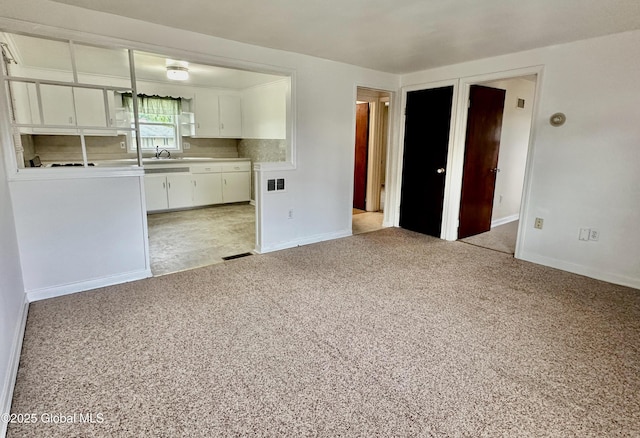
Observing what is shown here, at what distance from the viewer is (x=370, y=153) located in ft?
21.5

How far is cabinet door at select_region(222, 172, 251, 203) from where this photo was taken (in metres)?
6.99

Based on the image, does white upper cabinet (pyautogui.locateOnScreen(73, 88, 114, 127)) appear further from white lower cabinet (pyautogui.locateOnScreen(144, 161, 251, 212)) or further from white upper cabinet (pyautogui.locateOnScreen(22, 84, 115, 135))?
white lower cabinet (pyautogui.locateOnScreen(144, 161, 251, 212))

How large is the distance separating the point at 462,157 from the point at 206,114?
4763mm

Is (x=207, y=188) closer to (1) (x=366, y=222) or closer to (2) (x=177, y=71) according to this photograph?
(2) (x=177, y=71)

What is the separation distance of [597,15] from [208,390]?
380 centimetres

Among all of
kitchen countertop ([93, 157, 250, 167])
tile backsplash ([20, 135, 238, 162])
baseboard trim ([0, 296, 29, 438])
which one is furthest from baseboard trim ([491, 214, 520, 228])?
baseboard trim ([0, 296, 29, 438])

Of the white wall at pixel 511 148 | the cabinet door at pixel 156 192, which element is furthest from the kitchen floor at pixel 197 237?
the white wall at pixel 511 148

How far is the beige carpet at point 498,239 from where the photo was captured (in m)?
4.48

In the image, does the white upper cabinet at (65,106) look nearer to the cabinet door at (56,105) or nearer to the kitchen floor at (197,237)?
the cabinet door at (56,105)

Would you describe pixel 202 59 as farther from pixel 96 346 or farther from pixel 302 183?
pixel 96 346

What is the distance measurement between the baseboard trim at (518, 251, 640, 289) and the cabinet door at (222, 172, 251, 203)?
5.16m

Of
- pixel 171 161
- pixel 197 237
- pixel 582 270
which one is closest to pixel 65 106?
pixel 171 161

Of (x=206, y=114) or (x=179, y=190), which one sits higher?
(x=206, y=114)

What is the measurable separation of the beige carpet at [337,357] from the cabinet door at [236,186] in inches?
146
